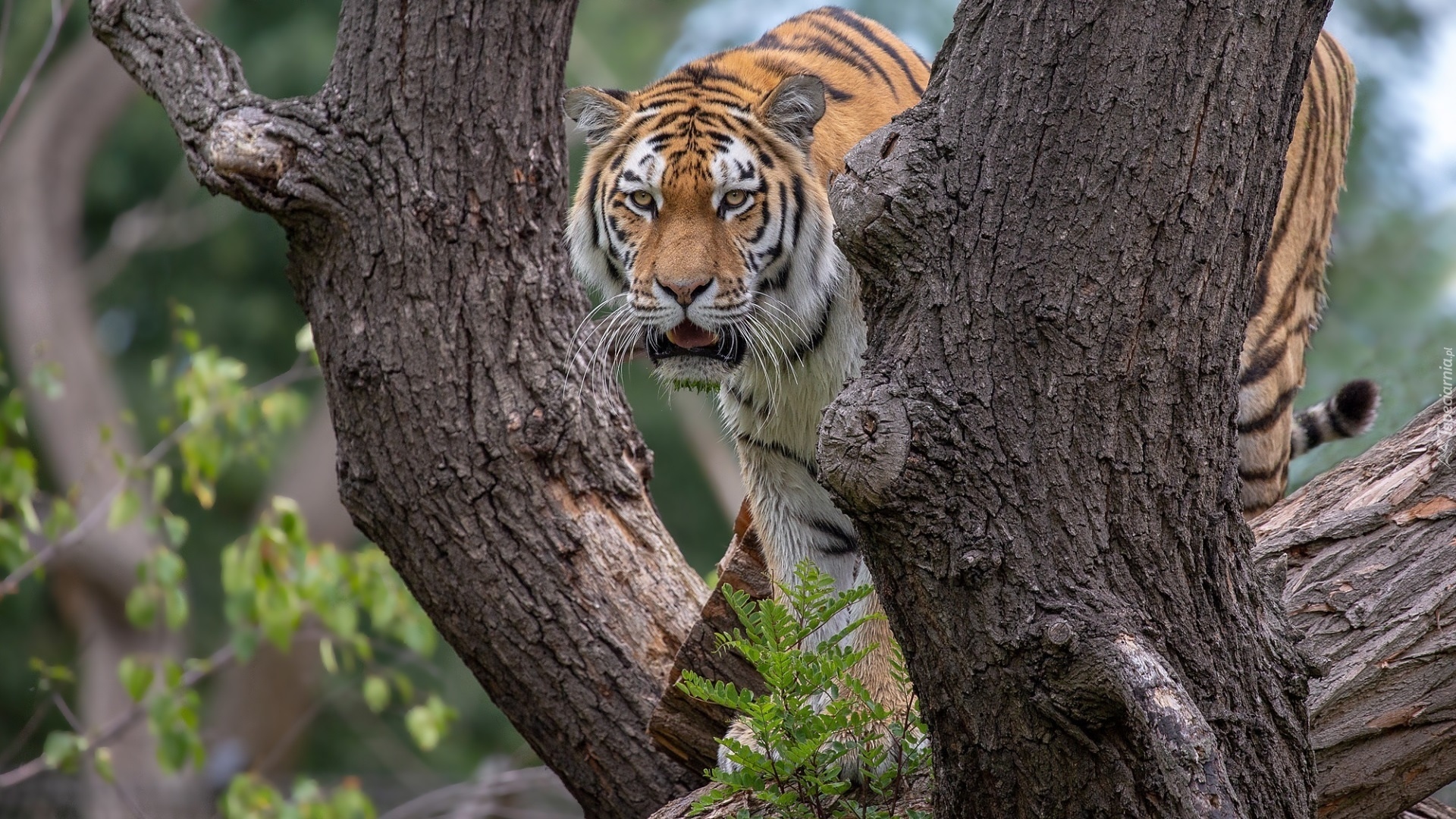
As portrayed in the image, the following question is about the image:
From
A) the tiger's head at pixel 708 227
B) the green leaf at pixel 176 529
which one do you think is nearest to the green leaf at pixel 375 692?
the green leaf at pixel 176 529

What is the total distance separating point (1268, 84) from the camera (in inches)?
73.6

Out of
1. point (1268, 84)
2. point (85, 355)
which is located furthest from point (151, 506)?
point (85, 355)

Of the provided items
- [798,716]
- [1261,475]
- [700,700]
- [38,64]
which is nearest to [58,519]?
[38,64]

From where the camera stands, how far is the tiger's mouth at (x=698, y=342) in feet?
10.9

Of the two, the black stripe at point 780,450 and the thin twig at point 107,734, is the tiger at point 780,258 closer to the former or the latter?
the black stripe at point 780,450

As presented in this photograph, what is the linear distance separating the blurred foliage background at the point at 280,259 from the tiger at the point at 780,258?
6.25 meters

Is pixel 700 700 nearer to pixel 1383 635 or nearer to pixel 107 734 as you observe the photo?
pixel 1383 635

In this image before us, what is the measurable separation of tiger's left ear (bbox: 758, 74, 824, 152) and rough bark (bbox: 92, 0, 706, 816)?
0.57 m

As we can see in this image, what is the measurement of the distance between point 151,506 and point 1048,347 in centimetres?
429

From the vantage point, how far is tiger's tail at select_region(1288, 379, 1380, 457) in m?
3.76

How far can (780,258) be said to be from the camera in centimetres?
350

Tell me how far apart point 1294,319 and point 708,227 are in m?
1.82

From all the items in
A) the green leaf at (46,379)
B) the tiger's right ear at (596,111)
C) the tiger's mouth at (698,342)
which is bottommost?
the tiger's mouth at (698,342)

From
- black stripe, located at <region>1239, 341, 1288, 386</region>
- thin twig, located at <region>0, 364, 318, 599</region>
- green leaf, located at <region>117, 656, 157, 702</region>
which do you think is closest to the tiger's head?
black stripe, located at <region>1239, 341, 1288, 386</region>
